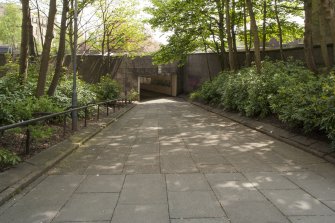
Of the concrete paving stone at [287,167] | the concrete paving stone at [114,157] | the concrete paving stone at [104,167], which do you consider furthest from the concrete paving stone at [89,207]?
the concrete paving stone at [287,167]

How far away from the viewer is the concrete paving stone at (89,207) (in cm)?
414

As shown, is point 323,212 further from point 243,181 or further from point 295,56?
point 295,56

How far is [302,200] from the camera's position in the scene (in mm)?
4668

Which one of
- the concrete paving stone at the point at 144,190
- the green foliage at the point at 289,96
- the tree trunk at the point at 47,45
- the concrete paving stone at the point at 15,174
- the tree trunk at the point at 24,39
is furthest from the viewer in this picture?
the tree trunk at the point at 24,39

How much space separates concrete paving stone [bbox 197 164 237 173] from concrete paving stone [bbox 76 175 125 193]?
1.48 m

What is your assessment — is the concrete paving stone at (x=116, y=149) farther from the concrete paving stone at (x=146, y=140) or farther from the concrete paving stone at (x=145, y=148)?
the concrete paving stone at (x=146, y=140)

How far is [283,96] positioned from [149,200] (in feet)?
23.1

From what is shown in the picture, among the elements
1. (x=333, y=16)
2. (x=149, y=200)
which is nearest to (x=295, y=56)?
(x=333, y=16)

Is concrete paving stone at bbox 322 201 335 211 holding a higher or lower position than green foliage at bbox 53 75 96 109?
lower

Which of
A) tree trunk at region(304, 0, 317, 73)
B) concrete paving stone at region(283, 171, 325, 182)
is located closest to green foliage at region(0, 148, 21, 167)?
concrete paving stone at region(283, 171, 325, 182)

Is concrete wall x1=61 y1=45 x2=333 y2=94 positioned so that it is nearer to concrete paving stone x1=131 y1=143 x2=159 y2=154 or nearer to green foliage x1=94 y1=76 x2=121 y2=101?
green foliage x1=94 y1=76 x2=121 y2=101

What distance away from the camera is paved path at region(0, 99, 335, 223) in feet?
13.8

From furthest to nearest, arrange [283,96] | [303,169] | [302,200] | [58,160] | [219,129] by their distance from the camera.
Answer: [219,129] → [283,96] → [58,160] → [303,169] → [302,200]

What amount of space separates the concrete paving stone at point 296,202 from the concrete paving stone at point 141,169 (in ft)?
6.83
